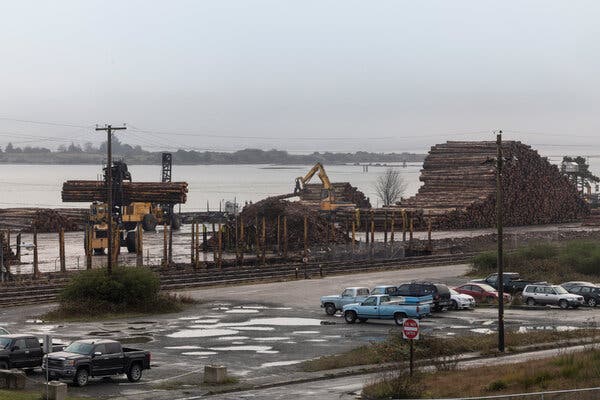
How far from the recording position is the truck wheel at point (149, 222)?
300ft

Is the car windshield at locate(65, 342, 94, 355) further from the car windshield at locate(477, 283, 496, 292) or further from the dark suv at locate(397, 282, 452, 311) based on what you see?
the car windshield at locate(477, 283, 496, 292)

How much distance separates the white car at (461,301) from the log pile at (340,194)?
63.9 meters

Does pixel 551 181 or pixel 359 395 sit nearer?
pixel 359 395

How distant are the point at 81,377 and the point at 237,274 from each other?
104ft

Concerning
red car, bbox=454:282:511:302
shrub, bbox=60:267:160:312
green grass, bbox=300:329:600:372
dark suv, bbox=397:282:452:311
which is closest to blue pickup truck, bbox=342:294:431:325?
dark suv, bbox=397:282:452:311

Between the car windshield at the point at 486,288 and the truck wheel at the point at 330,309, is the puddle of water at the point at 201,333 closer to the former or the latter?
the truck wheel at the point at 330,309

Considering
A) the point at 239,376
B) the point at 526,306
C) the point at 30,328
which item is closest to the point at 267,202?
the point at 526,306

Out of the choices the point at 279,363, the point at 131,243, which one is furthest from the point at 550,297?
the point at 131,243

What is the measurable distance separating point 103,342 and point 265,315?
15500 millimetres

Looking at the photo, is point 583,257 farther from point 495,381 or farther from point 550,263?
point 495,381

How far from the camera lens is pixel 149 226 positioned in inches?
3647

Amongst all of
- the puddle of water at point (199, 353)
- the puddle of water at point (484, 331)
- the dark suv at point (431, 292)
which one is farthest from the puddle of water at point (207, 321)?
the puddle of water at point (484, 331)

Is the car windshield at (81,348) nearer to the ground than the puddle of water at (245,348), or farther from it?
farther from it

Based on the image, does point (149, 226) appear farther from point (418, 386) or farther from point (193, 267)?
point (418, 386)
